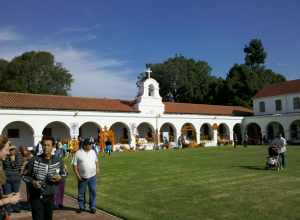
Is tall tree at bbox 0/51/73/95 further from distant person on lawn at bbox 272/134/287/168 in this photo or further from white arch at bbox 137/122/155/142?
distant person on lawn at bbox 272/134/287/168

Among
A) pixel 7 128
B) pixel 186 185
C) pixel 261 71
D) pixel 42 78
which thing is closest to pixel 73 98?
pixel 7 128

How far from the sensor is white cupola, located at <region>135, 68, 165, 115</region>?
34.1 meters

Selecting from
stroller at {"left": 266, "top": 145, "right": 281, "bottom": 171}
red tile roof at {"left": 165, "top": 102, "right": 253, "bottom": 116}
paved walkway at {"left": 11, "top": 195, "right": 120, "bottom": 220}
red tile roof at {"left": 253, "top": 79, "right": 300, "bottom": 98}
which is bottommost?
paved walkway at {"left": 11, "top": 195, "right": 120, "bottom": 220}

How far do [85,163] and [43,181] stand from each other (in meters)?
2.38

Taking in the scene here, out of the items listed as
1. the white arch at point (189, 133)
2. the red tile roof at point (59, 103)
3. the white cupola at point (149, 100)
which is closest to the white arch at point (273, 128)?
the white arch at point (189, 133)

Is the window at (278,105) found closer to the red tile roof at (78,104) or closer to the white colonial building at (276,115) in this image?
the white colonial building at (276,115)

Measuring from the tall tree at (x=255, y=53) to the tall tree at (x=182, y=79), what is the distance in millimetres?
7425

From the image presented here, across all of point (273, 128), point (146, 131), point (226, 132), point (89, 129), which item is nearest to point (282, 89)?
point (273, 128)

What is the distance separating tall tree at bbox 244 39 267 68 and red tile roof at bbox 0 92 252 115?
23.5m

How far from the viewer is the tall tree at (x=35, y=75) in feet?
153

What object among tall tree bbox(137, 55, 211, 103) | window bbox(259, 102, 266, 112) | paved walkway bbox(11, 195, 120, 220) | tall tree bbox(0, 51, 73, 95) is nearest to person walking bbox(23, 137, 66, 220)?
paved walkway bbox(11, 195, 120, 220)

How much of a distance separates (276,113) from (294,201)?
35992 mm

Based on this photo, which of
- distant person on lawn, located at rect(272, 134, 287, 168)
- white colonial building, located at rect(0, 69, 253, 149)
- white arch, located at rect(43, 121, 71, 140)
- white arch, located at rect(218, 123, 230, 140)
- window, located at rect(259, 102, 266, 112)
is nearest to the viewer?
distant person on lawn, located at rect(272, 134, 287, 168)

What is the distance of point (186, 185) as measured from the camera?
973 centimetres
